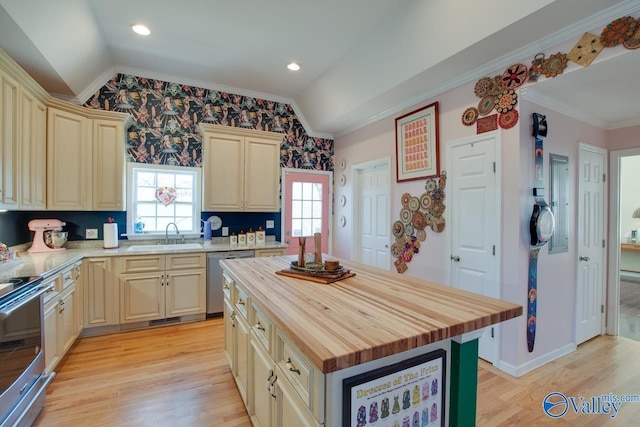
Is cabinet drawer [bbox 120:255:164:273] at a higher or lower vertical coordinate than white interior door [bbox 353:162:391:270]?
lower

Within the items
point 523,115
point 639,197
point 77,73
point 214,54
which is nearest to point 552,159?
point 523,115

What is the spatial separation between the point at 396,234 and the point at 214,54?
3018mm

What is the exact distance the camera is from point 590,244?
3049mm

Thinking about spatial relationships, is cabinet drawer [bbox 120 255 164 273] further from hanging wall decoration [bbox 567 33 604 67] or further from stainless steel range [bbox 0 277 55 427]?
hanging wall decoration [bbox 567 33 604 67]

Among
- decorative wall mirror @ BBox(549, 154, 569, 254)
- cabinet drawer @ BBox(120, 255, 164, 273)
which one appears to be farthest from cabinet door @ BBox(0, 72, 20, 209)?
decorative wall mirror @ BBox(549, 154, 569, 254)

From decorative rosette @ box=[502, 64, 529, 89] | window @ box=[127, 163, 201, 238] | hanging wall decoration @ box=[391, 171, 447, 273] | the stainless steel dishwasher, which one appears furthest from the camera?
window @ box=[127, 163, 201, 238]

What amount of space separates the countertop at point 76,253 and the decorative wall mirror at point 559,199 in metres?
3.00

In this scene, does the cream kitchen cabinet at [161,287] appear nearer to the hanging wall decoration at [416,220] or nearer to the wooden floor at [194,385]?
the wooden floor at [194,385]

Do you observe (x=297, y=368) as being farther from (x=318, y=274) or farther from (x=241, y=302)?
(x=241, y=302)

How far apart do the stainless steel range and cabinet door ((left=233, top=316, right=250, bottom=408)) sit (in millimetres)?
1179

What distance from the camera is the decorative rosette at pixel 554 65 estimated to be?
212 cm

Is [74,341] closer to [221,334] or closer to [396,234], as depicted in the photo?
[221,334]

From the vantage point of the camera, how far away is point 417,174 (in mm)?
3311

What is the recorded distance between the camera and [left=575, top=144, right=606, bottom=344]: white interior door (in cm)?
293
